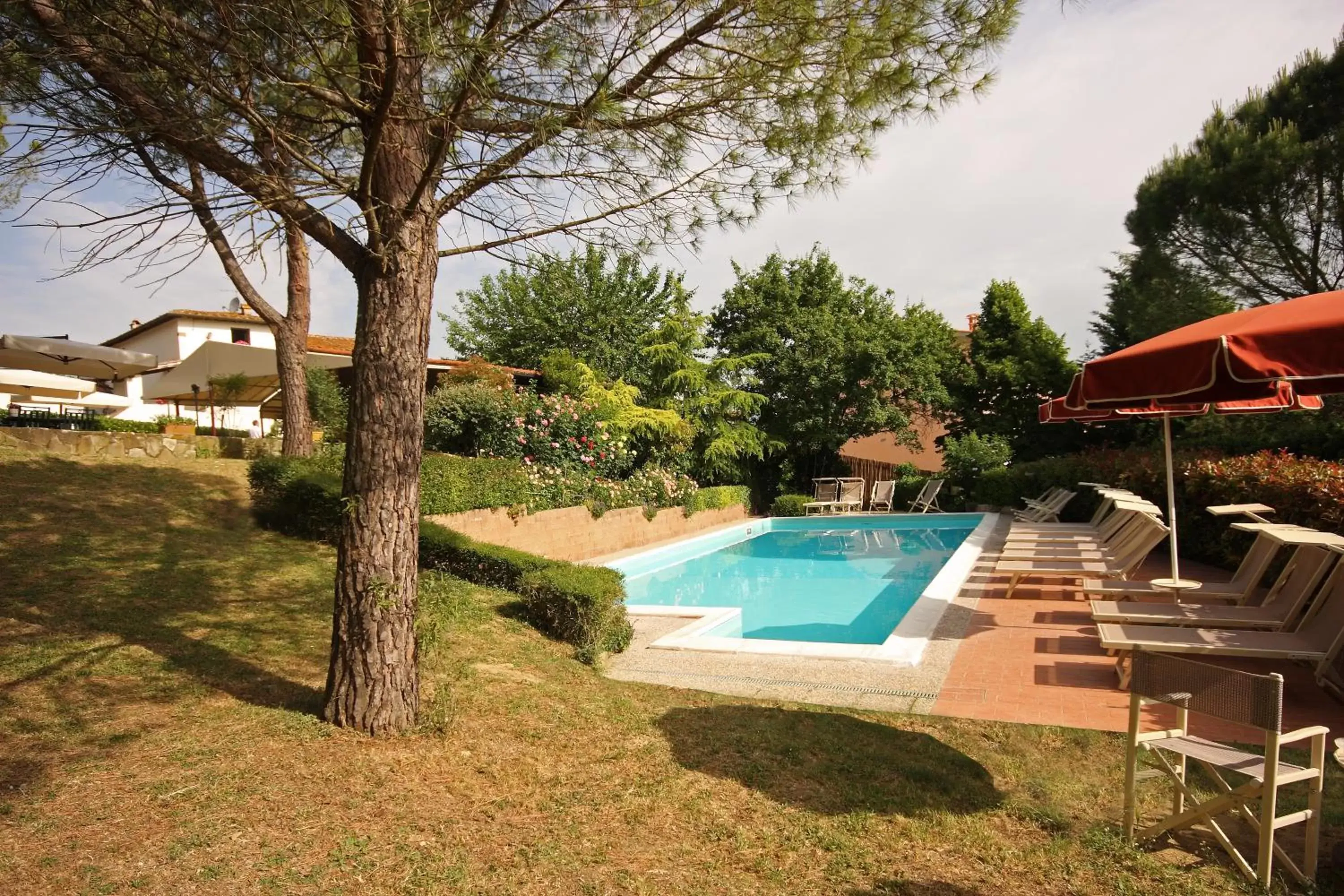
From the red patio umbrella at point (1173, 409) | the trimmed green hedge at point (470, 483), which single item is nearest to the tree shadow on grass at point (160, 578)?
the trimmed green hedge at point (470, 483)

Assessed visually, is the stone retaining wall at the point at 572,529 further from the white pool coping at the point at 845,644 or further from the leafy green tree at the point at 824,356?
the leafy green tree at the point at 824,356

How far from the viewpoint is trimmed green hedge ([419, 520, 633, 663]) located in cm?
661

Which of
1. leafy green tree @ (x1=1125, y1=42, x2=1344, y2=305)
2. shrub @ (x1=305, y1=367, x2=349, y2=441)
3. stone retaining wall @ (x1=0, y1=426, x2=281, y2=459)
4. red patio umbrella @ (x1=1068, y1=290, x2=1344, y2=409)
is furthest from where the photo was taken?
shrub @ (x1=305, y1=367, x2=349, y2=441)

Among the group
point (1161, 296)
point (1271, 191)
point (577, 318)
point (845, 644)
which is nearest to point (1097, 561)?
point (845, 644)

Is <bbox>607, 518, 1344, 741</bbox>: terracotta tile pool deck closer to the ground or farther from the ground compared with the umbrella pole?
closer to the ground

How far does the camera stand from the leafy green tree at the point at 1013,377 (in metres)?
21.6

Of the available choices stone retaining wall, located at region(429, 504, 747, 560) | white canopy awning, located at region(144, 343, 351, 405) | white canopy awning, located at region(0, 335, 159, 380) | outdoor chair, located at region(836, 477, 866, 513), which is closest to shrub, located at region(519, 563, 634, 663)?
stone retaining wall, located at region(429, 504, 747, 560)

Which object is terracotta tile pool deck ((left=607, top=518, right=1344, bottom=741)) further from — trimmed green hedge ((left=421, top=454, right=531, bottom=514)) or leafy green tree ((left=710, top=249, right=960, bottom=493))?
leafy green tree ((left=710, top=249, right=960, bottom=493))

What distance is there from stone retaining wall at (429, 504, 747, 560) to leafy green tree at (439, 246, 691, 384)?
15.8 feet

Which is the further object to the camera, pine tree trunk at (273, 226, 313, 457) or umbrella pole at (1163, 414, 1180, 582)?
pine tree trunk at (273, 226, 313, 457)

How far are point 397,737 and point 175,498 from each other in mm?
6871

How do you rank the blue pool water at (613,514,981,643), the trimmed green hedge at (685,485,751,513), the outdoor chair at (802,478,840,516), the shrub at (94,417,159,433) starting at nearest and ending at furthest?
the blue pool water at (613,514,981,643) < the shrub at (94,417,159,433) < the trimmed green hedge at (685,485,751,513) < the outdoor chair at (802,478,840,516)

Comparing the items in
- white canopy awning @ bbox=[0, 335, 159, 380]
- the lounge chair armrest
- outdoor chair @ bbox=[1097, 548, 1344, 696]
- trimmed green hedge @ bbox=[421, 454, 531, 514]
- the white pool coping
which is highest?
white canopy awning @ bbox=[0, 335, 159, 380]

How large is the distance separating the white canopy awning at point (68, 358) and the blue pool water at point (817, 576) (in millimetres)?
9217
